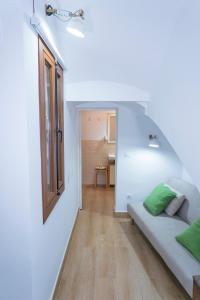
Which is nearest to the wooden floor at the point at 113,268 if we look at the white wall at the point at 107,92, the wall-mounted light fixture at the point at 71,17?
the white wall at the point at 107,92

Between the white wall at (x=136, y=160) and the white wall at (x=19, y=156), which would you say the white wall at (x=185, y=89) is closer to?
the white wall at (x=19, y=156)

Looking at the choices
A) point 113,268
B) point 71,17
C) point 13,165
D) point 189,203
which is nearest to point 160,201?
Answer: point 189,203

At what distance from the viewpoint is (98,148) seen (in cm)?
598

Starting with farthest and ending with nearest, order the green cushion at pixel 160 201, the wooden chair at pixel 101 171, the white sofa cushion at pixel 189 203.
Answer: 1. the wooden chair at pixel 101 171
2. the green cushion at pixel 160 201
3. the white sofa cushion at pixel 189 203

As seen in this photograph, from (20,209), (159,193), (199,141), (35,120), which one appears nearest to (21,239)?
(20,209)

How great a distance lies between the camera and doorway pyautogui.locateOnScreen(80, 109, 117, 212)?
5.86 metres

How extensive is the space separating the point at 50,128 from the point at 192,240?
181 centimetres

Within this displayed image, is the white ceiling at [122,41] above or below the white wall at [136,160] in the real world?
above

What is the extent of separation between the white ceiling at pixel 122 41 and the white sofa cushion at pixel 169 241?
176cm

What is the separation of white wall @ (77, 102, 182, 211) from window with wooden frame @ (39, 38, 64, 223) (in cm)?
153

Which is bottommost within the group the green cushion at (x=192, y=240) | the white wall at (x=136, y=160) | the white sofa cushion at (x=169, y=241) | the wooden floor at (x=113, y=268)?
the wooden floor at (x=113, y=268)

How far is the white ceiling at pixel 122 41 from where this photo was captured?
1.85 meters

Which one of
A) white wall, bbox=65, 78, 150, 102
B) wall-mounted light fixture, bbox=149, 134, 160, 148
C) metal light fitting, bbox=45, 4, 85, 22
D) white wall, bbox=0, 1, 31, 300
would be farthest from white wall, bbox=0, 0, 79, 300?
wall-mounted light fixture, bbox=149, 134, 160, 148

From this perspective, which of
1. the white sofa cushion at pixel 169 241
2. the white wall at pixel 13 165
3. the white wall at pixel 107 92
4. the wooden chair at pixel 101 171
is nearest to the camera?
the white wall at pixel 13 165
